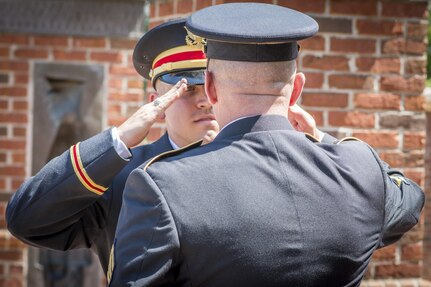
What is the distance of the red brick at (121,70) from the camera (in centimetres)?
659

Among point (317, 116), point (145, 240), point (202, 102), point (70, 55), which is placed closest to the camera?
point (145, 240)

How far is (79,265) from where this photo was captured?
6.78 meters

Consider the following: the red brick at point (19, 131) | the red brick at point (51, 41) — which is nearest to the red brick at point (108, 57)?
the red brick at point (51, 41)

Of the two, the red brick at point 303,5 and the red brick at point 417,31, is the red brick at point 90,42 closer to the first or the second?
the red brick at point 303,5

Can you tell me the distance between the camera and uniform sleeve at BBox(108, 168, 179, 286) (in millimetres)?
2336

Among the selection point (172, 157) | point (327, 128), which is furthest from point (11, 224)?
point (327, 128)

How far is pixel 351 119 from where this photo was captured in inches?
171

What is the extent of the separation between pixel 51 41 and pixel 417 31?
3.17 meters

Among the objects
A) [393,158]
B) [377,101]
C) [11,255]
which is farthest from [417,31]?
[11,255]

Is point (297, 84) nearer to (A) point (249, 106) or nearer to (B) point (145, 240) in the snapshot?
(A) point (249, 106)

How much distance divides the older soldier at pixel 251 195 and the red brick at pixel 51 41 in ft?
13.9

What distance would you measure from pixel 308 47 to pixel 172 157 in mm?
1914

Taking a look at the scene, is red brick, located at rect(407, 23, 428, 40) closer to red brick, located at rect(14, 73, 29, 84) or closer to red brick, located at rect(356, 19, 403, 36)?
red brick, located at rect(356, 19, 403, 36)

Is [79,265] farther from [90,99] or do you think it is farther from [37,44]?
[37,44]
